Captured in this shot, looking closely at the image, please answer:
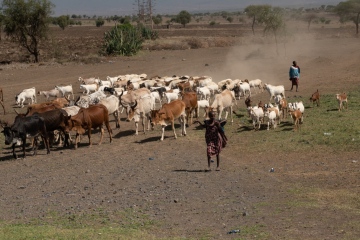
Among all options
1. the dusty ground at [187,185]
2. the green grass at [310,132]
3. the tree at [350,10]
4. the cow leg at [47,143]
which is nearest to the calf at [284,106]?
the green grass at [310,132]

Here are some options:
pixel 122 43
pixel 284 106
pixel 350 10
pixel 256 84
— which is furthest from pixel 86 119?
pixel 350 10

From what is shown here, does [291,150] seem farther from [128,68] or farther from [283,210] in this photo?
[128,68]

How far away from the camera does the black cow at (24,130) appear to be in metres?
17.8

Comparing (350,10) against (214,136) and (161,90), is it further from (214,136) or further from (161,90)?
(214,136)

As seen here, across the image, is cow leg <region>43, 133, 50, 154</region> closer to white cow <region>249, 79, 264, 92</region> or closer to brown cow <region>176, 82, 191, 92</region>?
brown cow <region>176, 82, 191, 92</region>

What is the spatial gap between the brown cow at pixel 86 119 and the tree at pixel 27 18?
31.6 m

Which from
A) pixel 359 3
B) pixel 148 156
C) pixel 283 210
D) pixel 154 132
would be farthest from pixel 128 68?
pixel 359 3

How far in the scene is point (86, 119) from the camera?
1911 cm

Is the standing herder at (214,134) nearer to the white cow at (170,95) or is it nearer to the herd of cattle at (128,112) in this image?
the herd of cattle at (128,112)

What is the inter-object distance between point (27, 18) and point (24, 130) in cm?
3312

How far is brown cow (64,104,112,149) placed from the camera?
62.1 ft

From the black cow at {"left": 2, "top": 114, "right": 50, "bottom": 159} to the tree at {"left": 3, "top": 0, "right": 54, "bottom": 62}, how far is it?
3254 centimetres

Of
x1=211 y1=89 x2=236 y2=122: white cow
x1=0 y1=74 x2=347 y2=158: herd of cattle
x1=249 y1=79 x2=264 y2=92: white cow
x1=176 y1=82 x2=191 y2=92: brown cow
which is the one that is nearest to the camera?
x1=0 y1=74 x2=347 y2=158: herd of cattle

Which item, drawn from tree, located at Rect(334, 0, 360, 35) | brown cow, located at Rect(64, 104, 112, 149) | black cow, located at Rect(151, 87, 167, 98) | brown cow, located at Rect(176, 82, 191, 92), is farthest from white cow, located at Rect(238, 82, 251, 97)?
tree, located at Rect(334, 0, 360, 35)
